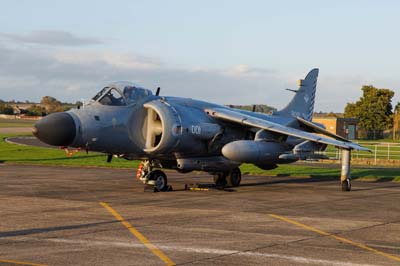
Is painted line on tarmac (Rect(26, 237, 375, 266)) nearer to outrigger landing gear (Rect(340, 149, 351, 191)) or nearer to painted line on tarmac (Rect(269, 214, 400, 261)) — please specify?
painted line on tarmac (Rect(269, 214, 400, 261))

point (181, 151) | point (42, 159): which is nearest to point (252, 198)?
point (181, 151)

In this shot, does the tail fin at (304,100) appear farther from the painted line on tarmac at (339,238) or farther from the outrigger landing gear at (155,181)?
the painted line on tarmac at (339,238)

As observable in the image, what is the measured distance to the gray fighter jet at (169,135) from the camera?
17125 mm

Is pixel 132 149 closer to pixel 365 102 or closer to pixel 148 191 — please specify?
pixel 148 191

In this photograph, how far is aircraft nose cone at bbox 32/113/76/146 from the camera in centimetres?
1617

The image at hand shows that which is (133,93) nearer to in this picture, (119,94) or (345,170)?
(119,94)

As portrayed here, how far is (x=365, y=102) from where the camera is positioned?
93.9m

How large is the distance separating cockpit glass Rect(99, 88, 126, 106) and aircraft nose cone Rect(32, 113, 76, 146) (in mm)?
1527

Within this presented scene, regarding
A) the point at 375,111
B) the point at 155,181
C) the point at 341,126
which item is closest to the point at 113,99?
the point at 155,181

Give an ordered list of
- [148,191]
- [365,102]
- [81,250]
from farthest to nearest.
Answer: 1. [365,102]
2. [148,191]
3. [81,250]

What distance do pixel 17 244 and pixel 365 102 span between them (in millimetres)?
89590

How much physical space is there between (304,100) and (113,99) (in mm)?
9845

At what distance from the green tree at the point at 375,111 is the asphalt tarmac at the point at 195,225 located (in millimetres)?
74947

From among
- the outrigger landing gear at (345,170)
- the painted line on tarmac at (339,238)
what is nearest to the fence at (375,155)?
the outrigger landing gear at (345,170)
